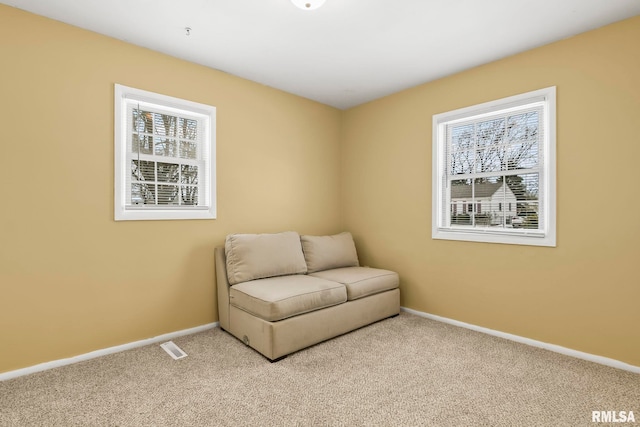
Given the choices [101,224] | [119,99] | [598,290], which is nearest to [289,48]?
[119,99]

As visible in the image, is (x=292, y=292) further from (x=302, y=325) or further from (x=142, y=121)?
(x=142, y=121)

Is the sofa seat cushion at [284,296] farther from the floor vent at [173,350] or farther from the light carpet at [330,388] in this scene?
the floor vent at [173,350]

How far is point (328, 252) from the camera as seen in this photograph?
374cm

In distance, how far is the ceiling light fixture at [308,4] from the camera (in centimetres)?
210

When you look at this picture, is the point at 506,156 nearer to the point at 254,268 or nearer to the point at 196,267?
the point at 254,268

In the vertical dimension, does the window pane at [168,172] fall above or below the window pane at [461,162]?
below

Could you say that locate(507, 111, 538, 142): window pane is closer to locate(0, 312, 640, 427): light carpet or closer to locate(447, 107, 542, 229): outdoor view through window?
locate(447, 107, 542, 229): outdoor view through window

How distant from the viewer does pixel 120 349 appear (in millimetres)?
2684

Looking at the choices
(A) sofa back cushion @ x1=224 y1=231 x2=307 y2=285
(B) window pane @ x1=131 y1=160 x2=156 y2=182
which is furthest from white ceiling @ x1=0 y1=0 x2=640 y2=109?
(A) sofa back cushion @ x1=224 y1=231 x2=307 y2=285

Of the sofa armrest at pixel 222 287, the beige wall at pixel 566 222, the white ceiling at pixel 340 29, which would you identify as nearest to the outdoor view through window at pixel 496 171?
the beige wall at pixel 566 222

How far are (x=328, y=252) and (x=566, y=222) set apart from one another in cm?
225

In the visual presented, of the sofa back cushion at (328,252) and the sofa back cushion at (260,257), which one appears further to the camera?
the sofa back cushion at (328,252)

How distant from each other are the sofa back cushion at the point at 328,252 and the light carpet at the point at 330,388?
101cm

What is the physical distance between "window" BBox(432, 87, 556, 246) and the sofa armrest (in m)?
2.22
